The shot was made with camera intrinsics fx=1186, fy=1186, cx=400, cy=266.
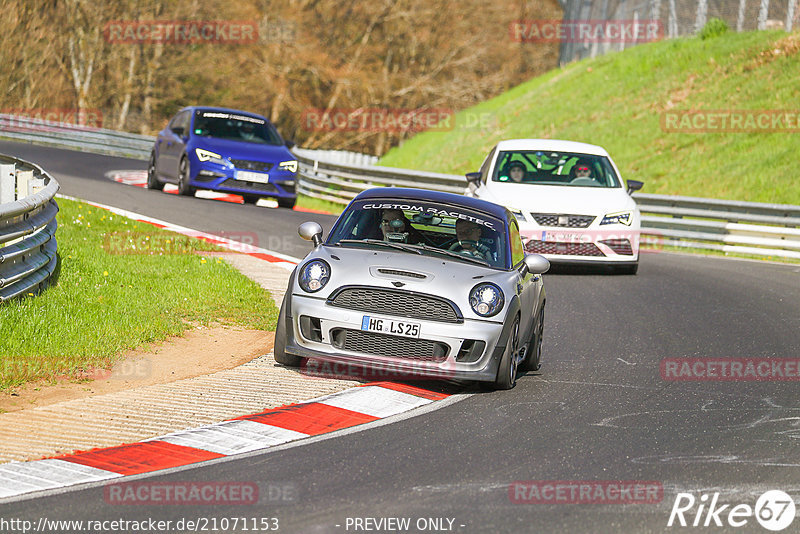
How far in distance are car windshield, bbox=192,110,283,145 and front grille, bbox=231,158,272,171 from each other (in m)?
0.91

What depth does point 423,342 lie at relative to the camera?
802 cm

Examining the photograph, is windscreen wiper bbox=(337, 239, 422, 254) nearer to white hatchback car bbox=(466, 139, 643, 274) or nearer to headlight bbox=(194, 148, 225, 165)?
white hatchback car bbox=(466, 139, 643, 274)

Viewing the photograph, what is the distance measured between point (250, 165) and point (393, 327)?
13.7 m

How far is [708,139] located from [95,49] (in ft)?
107

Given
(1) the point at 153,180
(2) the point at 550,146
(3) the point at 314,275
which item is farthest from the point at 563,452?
(1) the point at 153,180

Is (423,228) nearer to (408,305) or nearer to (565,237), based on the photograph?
(408,305)

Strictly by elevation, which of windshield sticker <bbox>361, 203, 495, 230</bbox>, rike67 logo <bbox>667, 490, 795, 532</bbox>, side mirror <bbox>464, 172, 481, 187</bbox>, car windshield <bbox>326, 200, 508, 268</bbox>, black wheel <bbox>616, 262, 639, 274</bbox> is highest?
windshield sticker <bbox>361, 203, 495, 230</bbox>

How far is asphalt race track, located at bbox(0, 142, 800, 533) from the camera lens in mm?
5234

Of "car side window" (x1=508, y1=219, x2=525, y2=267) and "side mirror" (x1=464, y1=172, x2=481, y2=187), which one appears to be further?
"side mirror" (x1=464, y1=172, x2=481, y2=187)

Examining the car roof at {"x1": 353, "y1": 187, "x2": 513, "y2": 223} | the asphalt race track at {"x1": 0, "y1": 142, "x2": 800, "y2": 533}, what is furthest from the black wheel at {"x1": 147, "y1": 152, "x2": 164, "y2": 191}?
the car roof at {"x1": 353, "y1": 187, "x2": 513, "y2": 223}

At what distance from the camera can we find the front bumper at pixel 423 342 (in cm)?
798

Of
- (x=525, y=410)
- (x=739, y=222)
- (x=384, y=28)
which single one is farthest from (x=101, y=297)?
(x=384, y=28)

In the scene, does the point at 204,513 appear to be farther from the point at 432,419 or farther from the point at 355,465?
the point at 432,419

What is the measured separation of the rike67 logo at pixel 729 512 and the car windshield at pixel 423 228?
3467 mm
